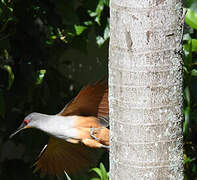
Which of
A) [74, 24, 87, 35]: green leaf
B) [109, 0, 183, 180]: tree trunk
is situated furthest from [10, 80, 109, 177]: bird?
[109, 0, 183, 180]: tree trunk

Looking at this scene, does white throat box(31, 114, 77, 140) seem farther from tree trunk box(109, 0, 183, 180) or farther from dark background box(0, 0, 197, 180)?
tree trunk box(109, 0, 183, 180)

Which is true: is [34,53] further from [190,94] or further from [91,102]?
[190,94]

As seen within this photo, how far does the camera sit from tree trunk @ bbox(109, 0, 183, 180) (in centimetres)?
131

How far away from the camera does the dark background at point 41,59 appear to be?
8.53 feet

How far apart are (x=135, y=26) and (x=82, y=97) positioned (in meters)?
1.17

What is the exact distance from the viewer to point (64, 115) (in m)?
2.53

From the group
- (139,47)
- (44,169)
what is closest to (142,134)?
(139,47)

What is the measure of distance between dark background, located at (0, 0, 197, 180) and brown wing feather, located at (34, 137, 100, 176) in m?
0.32

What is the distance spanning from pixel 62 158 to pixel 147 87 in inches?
59.4

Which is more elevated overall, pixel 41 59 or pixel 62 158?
pixel 41 59

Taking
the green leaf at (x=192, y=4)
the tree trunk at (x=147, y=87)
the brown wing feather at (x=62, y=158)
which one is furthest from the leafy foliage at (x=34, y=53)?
the tree trunk at (x=147, y=87)

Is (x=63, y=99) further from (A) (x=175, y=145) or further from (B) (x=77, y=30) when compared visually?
(A) (x=175, y=145)

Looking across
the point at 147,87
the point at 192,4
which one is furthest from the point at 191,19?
the point at 147,87

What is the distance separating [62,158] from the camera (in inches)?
108
